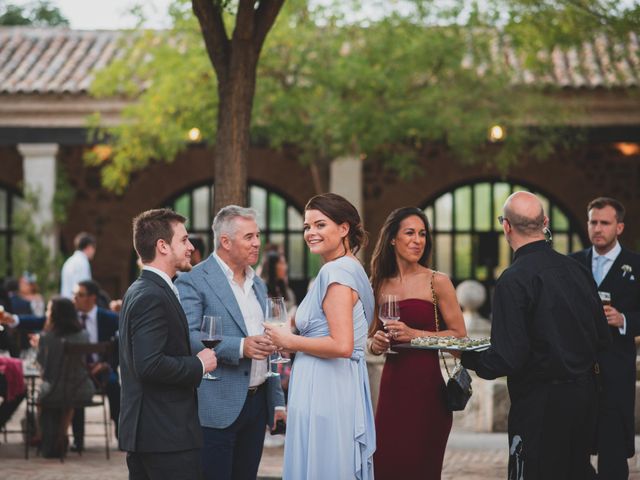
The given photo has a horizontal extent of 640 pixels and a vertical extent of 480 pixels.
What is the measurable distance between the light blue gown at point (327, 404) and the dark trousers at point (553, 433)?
0.70 metres

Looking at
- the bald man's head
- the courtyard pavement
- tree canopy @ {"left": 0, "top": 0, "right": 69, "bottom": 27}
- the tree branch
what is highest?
tree canopy @ {"left": 0, "top": 0, "right": 69, "bottom": 27}

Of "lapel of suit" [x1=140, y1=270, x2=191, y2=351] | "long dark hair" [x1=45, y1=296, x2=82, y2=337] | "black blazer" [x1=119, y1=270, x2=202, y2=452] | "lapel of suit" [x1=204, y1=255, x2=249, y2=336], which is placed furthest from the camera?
"long dark hair" [x1=45, y1=296, x2=82, y2=337]

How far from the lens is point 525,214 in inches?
204

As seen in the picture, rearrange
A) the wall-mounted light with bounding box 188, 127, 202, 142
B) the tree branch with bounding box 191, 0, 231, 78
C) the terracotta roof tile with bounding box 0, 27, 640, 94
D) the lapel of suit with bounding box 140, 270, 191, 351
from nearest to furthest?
the lapel of suit with bounding box 140, 270, 191, 351
the tree branch with bounding box 191, 0, 231, 78
the wall-mounted light with bounding box 188, 127, 202, 142
the terracotta roof tile with bounding box 0, 27, 640, 94

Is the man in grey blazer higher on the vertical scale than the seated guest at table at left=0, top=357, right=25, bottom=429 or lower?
higher

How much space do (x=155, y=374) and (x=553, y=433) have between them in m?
1.83

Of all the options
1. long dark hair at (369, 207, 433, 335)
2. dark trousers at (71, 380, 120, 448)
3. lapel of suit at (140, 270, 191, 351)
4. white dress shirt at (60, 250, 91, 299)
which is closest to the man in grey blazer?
lapel of suit at (140, 270, 191, 351)

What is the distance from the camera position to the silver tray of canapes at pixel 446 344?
5.34m

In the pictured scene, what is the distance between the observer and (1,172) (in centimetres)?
2292

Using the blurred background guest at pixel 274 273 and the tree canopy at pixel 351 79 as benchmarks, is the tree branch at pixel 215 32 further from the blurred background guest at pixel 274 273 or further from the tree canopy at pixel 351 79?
the tree canopy at pixel 351 79

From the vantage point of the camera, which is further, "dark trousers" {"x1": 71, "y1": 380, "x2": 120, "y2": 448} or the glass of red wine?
"dark trousers" {"x1": 71, "y1": 380, "x2": 120, "y2": 448}

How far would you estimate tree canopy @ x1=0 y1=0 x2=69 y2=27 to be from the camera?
46.4 metres

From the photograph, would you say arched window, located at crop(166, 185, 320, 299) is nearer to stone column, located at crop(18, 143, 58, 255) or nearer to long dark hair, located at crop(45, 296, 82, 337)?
stone column, located at crop(18, 143, 58, 255)

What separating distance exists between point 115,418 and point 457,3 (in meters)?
7.81
